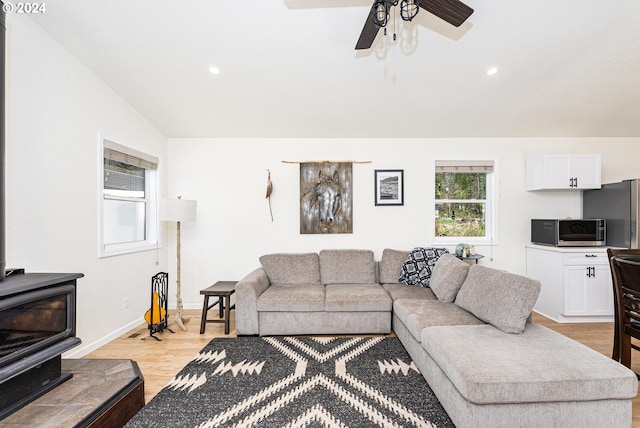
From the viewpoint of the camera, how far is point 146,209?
3.74 metres

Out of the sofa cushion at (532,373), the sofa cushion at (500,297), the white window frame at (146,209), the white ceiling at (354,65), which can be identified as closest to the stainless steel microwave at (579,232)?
the white ceiling at (354,65)

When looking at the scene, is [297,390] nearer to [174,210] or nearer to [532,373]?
[532,373]

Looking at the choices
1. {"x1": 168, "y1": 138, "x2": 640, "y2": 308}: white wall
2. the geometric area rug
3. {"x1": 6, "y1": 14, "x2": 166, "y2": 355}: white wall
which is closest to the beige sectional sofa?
the geometric area rug

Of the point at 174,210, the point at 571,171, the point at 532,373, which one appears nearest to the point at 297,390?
the point at 532,373

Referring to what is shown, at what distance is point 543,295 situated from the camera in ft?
11.9

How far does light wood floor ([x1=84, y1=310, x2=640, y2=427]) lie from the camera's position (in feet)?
7.80

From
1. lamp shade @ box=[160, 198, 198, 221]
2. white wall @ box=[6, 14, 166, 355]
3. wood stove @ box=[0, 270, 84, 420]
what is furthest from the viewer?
lamp shade @ box=[160, 198, 198, 221]

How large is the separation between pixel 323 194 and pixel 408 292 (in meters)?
1.70

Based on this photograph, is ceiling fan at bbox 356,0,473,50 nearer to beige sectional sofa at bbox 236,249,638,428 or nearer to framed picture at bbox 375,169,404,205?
beige sectional sofa at bbox 236,249,638,428

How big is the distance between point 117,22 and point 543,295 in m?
5.34

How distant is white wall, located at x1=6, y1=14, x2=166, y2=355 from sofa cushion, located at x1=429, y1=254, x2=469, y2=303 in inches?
135

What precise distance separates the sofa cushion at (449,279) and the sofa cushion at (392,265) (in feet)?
1.92

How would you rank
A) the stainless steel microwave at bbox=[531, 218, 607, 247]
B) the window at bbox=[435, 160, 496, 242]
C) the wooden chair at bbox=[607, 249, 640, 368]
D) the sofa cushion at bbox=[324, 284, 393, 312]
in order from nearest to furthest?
1. the wooden chair at bbox=[607, 249, 640, 368]
2. the sofa cushion at bbox=[324, 284, 393, 312]
3. the stainless steel microwave at bbox=[531, 218, 607, 247]
4. the window at bbox=[435, 160, 496, 242]

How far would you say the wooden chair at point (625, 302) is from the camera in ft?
6.46
